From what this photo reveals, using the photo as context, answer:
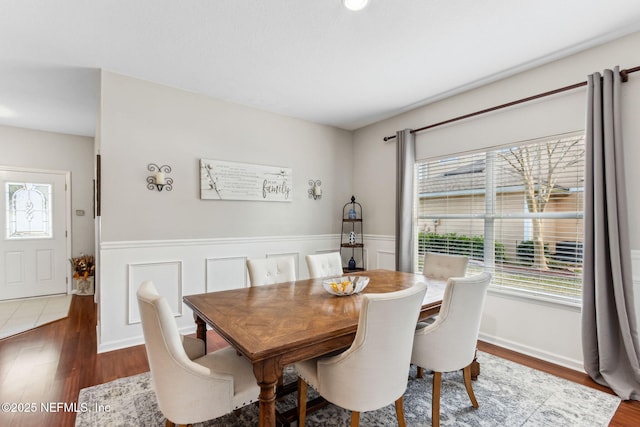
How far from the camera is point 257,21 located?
220cm

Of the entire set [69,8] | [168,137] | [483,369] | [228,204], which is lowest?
[483,369]

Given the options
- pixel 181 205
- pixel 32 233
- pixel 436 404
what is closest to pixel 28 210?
pixel 32 233

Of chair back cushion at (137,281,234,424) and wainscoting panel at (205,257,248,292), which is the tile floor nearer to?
wainscoting panel at (205,257,248,292)

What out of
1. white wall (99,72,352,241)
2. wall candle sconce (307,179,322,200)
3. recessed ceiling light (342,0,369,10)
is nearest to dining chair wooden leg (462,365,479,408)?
recessed ceiling light (342,0,369,10)

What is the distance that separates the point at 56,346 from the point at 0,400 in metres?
0.99

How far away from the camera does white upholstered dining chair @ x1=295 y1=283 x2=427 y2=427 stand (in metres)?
1.42

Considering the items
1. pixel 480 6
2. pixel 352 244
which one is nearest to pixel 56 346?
pixel 352 244

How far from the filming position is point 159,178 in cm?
318

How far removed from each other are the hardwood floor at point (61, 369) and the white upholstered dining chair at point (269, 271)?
100 cm

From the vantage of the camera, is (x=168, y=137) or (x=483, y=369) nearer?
(x=483, y=369)

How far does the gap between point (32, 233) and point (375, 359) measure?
5848 mm

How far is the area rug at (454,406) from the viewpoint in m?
1.93

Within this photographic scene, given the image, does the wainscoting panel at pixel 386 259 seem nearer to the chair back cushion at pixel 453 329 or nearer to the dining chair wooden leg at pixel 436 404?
the chair back cushion at pixel 453 329

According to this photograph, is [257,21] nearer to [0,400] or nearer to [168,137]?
[168,137]
